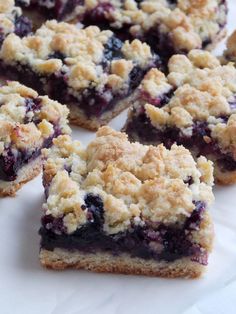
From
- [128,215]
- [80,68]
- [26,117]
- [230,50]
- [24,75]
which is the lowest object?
[24,75]

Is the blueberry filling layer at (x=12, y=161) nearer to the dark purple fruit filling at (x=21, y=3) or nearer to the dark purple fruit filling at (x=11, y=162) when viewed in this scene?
the dark purple fruit filling at (x=11, y=162)

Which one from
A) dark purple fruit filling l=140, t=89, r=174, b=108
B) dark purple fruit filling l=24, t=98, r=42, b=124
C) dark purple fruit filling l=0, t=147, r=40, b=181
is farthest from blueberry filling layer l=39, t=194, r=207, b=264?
dark purple fruit filling l=140, t=89, r=174, b=108

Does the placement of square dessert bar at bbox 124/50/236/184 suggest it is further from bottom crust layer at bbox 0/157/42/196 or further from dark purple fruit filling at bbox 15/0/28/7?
dark purple fruit filling at bbox 15/0/28/7

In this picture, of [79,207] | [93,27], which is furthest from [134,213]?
[93,27]

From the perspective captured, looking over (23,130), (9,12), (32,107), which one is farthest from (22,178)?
(9,12)

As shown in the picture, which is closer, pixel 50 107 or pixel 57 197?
pixel 57 197

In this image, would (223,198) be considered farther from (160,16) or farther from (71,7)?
(71,7)

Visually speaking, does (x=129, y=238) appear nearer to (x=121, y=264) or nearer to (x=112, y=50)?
(x=121, y=264)

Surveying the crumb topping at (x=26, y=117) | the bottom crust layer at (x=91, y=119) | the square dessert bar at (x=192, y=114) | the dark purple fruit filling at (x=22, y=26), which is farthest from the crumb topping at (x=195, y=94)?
the dark purple fruit filling at (x=22, y=26)
